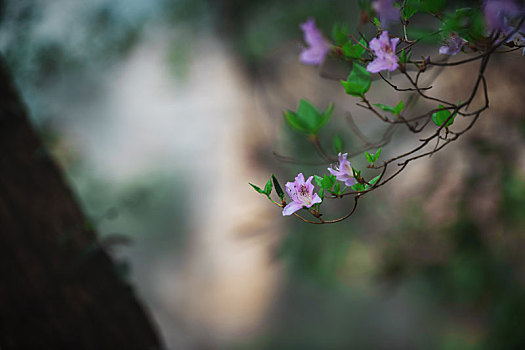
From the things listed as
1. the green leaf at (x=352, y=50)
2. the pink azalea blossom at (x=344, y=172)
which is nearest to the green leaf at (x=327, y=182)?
the pink azalea blossom at (x=344, y=172)

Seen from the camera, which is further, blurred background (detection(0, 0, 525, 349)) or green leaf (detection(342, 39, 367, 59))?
blurred background (detection(0, 0, 525, 349))

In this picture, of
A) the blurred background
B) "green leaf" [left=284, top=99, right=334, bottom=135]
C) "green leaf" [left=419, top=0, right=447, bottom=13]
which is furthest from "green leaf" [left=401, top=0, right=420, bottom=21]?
the blurred background

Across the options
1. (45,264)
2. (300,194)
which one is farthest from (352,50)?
(45,264)

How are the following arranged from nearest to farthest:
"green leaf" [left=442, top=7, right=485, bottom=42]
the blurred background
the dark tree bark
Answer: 1. "green leaf" [left=442, top=7, right=485, bottom=42]
2. the dark tree bark
3. the blurred background

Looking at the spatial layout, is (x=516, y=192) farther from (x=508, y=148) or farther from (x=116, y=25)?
(x=116, y=25)

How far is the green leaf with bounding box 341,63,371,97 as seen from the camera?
0.34 m

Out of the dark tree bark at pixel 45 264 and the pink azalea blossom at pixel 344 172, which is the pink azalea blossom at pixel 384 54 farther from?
the dark tree bark at pixel 45 264

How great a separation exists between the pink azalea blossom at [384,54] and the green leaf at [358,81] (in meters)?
0.01

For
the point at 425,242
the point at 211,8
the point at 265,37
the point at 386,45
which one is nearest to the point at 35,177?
the point at 386,45

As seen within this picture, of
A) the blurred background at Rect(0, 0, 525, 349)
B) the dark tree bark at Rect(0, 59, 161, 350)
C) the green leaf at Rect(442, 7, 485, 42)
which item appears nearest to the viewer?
the green leaf at Rect(442, 7, 485, 42)

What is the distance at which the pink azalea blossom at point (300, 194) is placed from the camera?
0.34 metres

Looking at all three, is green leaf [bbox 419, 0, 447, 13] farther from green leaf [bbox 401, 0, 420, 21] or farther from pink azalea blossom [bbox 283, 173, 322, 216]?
A: pink azalea blossom [bbox 283, 173, 322, 216]

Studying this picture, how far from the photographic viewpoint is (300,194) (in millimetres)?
345

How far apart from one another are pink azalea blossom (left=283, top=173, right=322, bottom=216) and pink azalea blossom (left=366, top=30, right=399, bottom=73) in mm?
109
